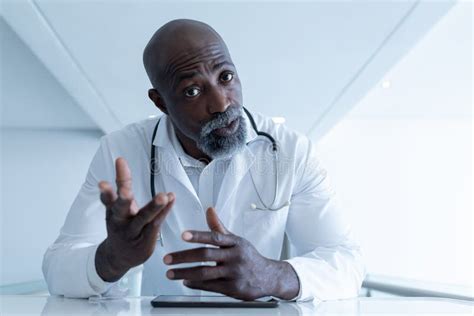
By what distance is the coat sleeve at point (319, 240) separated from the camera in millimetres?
1208

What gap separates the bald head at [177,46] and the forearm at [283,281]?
2.13 feet

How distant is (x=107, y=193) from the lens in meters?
0.93

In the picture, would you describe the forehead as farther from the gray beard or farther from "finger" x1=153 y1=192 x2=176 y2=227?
"finger" x1=153 y1=192 x2=176 y2=227

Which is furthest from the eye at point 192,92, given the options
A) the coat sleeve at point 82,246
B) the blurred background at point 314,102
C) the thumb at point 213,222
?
the blurred background at point 314,102

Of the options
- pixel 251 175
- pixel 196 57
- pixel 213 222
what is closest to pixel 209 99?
pixel 196 57

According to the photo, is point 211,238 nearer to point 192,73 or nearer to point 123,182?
point 123,182

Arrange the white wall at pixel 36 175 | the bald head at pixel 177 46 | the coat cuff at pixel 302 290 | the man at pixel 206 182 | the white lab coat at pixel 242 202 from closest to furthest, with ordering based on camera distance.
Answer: the coat cuff at pixel 302 290 < the man at pixel 206 182 < the white lab coat at pixel 242 202 < the bald head at pixel 177 46 < the white wall at pixel 36 175

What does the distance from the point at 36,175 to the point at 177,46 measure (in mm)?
4523

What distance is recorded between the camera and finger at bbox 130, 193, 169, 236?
91 cm

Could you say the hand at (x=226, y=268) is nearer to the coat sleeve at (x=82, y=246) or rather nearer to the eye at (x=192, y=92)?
the coat sleeve at (x=82, y=246)

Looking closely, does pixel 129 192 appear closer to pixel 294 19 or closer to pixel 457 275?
pixel 294 19

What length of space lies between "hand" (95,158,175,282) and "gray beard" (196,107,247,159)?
485 millimetres

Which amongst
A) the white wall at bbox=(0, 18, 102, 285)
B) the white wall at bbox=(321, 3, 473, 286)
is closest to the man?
the white wall at bbox=(0, 18, 102, 285)

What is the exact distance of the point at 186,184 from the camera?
1.53 meters
